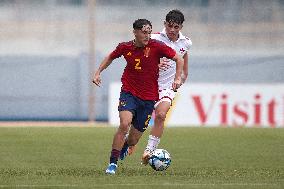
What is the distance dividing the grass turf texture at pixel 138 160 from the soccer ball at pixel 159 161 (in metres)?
0.10

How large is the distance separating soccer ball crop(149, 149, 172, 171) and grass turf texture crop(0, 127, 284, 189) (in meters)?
0.10

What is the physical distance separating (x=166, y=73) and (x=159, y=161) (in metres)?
1.92

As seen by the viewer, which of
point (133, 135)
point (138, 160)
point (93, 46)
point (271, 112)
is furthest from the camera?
point (93, 46)

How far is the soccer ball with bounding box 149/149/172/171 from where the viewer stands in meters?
13.4

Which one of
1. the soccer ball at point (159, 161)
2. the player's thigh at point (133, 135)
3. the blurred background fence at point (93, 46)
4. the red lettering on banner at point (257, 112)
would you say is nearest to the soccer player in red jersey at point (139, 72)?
the soccer ball at point (159, 161)

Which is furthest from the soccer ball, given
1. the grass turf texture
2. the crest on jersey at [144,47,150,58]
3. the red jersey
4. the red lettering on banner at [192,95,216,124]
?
the red lettering on banner at [192,95,216,124]

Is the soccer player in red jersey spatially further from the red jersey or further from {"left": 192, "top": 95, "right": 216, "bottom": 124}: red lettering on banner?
{"left": 192, "top": 95, "right": 216, "bottom": 124}: red lettering on banner

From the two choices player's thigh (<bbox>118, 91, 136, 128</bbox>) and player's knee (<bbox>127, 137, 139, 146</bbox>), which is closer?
player's thigh (<bbox>118, 91, 136, 128</bbox>)

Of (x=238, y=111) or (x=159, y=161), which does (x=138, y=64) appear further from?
(x=238, y=111)

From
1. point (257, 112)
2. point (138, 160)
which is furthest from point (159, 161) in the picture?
point (257, 112)

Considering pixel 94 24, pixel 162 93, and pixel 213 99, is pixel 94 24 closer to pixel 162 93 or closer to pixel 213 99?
pixel 213 99

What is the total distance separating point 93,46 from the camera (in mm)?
30859

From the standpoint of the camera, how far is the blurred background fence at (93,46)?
30.7m

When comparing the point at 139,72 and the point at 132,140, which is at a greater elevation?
the point at 139,72
